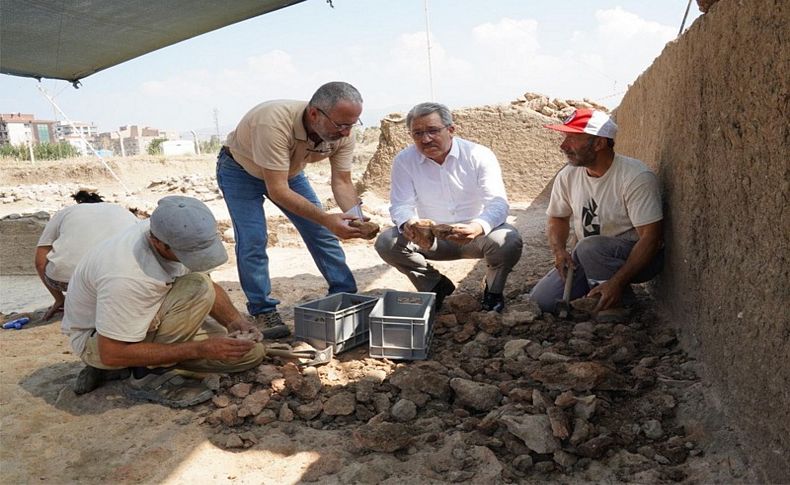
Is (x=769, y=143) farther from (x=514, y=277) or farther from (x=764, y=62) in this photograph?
(x=514, y=277)

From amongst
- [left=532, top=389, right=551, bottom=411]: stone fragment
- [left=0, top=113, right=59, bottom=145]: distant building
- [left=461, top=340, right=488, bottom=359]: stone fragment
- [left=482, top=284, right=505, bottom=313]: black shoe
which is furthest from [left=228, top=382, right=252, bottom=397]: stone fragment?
[left=0, top=113, right=59, bottom=145]: distant building

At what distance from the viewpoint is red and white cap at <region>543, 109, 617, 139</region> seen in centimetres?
305

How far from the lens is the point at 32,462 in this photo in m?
2.36

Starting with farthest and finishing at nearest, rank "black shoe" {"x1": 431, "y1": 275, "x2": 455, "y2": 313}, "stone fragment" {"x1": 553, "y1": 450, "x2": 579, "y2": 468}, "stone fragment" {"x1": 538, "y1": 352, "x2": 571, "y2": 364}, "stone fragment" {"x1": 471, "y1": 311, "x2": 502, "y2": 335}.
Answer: "black shoe" {"x1": 431, "y1": 275, "x2": 455, "y2": 313} < "stone fragment" {"x1": 471, "y1": 311, "x2": 502, "y2": 335} < "stone fragment" {"x1": 538, "y1": 352, "x2": 571, "y2": 364} < "stone fragment" {"x1": 553, "y1": 450, "x2": 579, "y2": 468}

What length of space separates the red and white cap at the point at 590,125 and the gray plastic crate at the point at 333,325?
1497 millimetres

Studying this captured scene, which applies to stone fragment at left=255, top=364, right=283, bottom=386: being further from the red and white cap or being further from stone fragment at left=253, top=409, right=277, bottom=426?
the red and white cap

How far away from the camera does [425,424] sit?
2473mm

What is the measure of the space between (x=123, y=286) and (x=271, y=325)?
1.37m

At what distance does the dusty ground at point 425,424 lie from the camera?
6.90ft

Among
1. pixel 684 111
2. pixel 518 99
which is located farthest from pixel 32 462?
pixel 518 99

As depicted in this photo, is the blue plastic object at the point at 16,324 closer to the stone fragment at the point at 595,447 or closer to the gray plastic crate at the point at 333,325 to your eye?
the gray plastic crate at the point at 333,325

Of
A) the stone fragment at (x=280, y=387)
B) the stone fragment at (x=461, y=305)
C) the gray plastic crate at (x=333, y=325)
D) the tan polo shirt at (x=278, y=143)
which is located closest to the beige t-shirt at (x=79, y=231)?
the tan polo shirt at (x=278, y=143)

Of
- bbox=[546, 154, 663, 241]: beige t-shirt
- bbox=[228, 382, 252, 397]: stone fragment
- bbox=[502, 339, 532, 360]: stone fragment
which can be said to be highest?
bbox=[546, 154, 663, 241]: beige t-shirt

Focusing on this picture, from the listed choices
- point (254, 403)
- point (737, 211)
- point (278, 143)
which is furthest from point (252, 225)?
point (737, 211)
